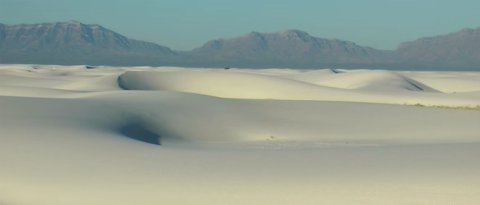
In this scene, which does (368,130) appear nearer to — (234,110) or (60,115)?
(234,110)

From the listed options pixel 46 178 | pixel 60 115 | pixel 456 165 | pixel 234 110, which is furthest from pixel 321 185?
pixel 234 110

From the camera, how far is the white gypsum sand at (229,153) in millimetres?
9211

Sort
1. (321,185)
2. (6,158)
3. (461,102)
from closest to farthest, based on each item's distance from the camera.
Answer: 1. (321,185)
2. (6,158)
3. (461,102)

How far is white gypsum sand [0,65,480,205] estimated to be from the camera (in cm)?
921

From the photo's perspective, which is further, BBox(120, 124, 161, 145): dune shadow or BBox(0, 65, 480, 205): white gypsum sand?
BBox(120, 124, 161, 145): dune shadow

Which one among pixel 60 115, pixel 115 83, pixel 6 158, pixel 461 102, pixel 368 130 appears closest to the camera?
pixel 6 158

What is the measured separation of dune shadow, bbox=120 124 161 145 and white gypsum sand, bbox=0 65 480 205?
0.21 ft

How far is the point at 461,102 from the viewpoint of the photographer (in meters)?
35.1

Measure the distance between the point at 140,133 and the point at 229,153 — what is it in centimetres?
591

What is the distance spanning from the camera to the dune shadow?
54.6 feet

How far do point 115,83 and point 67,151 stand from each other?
30907mm

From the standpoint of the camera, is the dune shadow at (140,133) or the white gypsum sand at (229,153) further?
the dune shadow at (140,133)

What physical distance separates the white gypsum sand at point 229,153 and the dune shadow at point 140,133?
2.5 inches

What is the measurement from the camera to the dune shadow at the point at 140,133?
1664 centimetres
